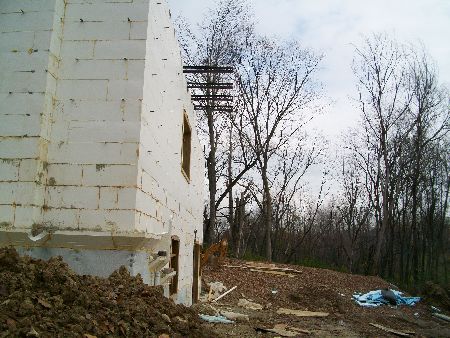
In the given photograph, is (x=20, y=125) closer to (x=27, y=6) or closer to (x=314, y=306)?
(x=27, y=6)

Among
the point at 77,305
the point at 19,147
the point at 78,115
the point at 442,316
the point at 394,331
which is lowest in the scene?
the point at 442,316

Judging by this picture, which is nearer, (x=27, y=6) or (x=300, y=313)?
(x=27, y=6)

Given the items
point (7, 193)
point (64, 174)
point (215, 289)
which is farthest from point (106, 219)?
point (215, 289)

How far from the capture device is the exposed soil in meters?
9.84

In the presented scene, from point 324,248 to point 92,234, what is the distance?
143 feet

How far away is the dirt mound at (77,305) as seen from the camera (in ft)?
10.9

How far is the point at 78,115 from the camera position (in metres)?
5.09

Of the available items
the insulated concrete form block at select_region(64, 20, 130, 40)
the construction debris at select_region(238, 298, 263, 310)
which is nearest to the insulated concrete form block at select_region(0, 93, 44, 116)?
the insulated concrete form block at select_region(64, 20, 130, 40)

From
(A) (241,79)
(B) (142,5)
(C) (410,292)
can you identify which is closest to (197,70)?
(B) (142,5)

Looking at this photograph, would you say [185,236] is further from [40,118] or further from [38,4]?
[38,4]

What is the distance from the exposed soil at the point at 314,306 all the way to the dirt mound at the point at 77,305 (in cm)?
391

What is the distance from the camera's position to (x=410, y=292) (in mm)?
19531

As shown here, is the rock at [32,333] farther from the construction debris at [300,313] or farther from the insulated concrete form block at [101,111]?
A: the construction debris at [300,313]

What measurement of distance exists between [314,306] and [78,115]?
A: 35.2 ft
